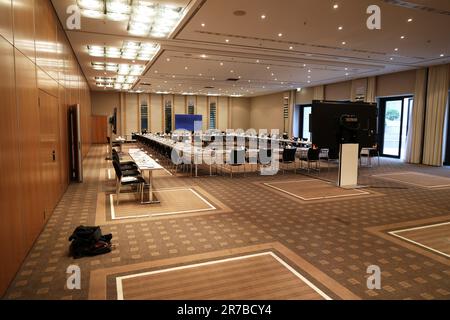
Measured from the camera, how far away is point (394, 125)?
16.0 meters

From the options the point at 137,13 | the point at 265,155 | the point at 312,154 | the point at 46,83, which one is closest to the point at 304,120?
the point at 312,154

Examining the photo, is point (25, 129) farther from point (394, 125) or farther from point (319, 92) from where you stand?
point (319, 92)

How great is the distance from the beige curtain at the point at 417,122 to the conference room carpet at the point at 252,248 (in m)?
7.18

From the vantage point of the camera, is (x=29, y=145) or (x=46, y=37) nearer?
(x=29, y=145)

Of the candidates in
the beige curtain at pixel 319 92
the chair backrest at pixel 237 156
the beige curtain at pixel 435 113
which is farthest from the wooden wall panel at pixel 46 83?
the beige curtain at pixel 319 92

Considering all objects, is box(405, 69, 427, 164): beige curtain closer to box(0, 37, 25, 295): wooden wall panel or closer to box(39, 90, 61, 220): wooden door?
box(39, 90, 61, 220): wooden door

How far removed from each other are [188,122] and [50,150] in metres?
22.4

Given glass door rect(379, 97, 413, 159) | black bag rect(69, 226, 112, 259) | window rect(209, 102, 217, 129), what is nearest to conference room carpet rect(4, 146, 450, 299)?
black bag rect(69, 226, 112, 259)

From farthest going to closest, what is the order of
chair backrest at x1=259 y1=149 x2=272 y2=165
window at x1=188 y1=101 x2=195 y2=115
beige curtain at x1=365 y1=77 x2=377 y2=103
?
window at x1=188 y1=101 x2=195 y2=115
beige curtain at x1=365 y1=77 x2=377 y2=103
chair backrest at x1=259 y1=149 x2=272 y2=165

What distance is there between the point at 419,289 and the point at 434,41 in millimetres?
9063

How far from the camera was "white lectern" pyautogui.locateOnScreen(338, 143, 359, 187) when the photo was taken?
8.23 m

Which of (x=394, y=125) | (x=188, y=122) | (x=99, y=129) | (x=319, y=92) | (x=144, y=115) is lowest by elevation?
(x=99, y=129)

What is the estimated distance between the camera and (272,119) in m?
26.2
